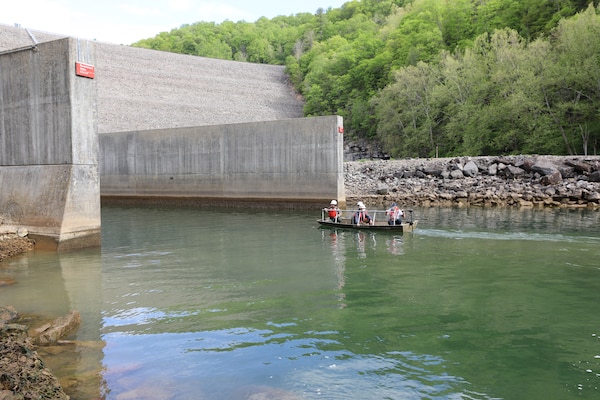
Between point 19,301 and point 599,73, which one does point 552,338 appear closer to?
point 19,301

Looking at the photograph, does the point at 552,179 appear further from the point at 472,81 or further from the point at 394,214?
the point at 472,81

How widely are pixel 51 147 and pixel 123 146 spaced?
20.7 m

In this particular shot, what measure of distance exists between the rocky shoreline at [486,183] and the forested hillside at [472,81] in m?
6.74

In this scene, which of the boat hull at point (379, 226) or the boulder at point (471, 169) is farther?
the boulder at point (471, 169)

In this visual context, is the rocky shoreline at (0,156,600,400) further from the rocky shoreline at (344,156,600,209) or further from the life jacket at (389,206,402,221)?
the life jacket at (389,206,402,221)

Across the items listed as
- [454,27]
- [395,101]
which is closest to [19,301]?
[395,101]

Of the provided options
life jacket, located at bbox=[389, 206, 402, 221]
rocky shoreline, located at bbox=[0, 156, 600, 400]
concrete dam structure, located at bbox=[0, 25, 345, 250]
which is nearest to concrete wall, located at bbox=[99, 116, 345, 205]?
concrete dam structure, located at bbox=[0, 25, 345, 250]

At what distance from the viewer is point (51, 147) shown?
16.1 meters

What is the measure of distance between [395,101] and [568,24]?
59.5ft

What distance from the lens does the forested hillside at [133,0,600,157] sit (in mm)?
38000

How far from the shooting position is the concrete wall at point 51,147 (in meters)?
15.7

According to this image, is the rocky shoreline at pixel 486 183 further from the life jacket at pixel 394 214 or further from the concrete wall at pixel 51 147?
the concrete wall at pixel 51 147

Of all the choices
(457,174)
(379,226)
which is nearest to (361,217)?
(379,226)

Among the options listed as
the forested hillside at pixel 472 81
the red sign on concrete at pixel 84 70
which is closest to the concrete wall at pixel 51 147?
the red sign on concrete at pixel 84 70
